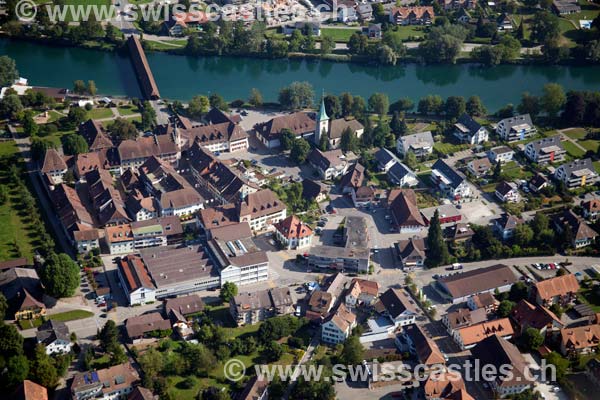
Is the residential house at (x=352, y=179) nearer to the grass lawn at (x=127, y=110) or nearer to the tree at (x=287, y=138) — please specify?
the tree at (x=287, y=138)

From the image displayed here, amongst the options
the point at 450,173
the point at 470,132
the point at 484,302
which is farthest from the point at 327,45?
the point at 484,302

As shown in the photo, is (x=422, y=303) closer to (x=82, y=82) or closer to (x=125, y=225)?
(x=125, y=225)

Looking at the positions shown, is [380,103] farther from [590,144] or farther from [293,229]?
[293,229]

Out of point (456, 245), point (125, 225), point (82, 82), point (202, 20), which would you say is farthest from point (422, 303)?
point (202, 20)

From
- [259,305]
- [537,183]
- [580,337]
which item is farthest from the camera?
[537,183]

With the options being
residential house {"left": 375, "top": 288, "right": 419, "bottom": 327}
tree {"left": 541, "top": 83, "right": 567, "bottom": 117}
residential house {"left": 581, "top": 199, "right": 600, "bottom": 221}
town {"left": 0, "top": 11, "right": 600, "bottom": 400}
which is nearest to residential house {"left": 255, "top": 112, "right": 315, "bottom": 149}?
town {"left": 0, "top": 11, "right": 600, "bottom": 400}

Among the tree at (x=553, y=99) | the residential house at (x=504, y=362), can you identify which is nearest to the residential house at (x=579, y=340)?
the residential house at (x=504, y=362)

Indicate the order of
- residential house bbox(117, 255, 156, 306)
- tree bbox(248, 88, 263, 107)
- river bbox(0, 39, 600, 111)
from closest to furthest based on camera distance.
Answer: residential house bbox(117, 255, 156, 306), tree bbox(248, 88, 263, 107), river bbox(0, 39, 600, 111)

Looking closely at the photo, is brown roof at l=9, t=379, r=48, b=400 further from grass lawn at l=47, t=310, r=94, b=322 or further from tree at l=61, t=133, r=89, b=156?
tree at l=61, t=133, r=89, b=156
